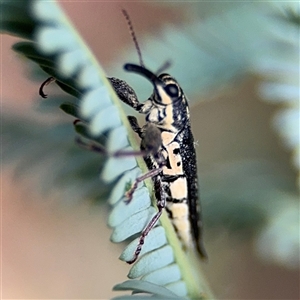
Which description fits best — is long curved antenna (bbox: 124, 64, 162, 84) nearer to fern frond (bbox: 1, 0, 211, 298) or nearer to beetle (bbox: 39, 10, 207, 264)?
beetle (bbox: 39, 10, 207, 264)

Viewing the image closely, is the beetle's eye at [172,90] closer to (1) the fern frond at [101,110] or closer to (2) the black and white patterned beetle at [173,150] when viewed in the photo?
(2) the black and white patterned beetle at [173,150]

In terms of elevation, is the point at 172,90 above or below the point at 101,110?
above

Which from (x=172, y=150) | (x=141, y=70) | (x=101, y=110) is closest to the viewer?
(x=101, y=110)

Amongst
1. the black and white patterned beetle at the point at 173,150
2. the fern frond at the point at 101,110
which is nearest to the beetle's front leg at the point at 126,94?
the black and white patterned beetle at the point at 173,150

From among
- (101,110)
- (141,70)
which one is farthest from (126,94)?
(101,110)

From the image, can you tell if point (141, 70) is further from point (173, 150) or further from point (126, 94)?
point (173, 150)

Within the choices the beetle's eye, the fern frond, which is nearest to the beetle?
the beetle's eye

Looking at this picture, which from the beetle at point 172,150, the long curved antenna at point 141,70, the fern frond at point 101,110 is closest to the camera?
the fern frond at point 101,110
